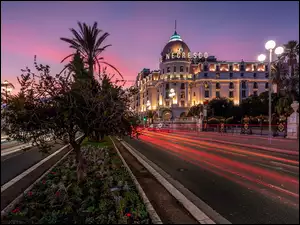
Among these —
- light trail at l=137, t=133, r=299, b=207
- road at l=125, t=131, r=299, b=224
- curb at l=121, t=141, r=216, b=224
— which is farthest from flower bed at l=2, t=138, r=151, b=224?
light trail at l=137, t=133, r=299, b=207

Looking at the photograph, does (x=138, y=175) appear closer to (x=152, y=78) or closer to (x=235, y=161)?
(x=235, y=161)

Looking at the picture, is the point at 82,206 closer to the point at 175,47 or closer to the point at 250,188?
the point at 250,188

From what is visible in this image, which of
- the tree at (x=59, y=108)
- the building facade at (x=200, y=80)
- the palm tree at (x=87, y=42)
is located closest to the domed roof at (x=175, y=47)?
the building facade at (x=200, y=80)

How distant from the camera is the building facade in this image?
94438mm

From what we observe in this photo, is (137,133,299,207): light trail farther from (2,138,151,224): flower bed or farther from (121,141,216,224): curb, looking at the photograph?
(2,138,151,224): flower bed

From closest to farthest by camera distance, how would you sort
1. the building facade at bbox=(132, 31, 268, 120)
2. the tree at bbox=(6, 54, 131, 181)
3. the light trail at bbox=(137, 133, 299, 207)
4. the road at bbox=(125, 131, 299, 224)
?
the road at bbox=(125, 131, 299, 224), the light trail at bbox=(137, 133, 299, 207), the tree at bbox=(6, 54, 131, 181), the building facade at bbox=(132, 31, 268, 120)

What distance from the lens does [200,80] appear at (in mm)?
94000

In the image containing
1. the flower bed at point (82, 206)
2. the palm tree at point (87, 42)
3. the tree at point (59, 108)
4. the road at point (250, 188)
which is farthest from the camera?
the palm tree at point (87, 42)

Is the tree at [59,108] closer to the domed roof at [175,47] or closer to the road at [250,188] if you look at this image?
the road at [250,188]

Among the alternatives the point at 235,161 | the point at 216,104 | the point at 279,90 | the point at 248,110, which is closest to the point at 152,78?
the point at 216,104

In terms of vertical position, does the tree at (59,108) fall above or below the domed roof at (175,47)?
below

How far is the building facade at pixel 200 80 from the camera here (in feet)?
310

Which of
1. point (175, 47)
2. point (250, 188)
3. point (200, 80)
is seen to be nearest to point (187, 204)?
point (250, 188)

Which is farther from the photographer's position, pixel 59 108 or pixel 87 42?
pixel 87 42
